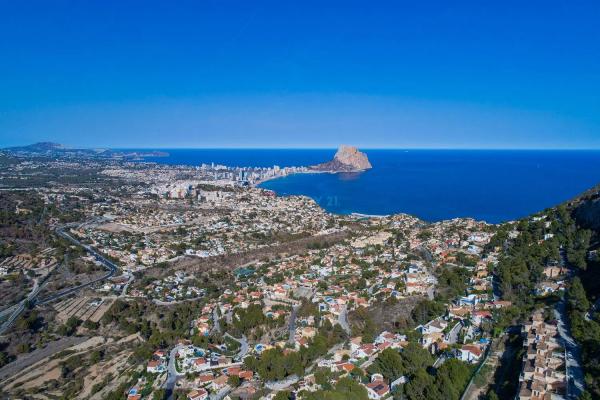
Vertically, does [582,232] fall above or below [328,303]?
above

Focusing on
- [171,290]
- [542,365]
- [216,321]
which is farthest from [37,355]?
[542,365]

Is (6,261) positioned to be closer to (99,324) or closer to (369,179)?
(99,324)

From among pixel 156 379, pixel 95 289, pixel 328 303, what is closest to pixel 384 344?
pixel 328 303

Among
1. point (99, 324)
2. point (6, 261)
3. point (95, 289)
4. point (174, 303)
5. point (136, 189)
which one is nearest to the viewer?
point (99, 324)

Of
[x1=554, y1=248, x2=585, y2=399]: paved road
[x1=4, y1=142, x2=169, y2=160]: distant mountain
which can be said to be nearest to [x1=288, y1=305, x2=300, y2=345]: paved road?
[x1=554, y1=248, x2=585, y2=399]: paved road

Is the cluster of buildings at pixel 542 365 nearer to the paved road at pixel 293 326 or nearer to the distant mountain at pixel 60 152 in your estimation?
the paved road at pixel 293 326

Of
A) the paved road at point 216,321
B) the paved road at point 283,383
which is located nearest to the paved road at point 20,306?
the paved road at point 216,321

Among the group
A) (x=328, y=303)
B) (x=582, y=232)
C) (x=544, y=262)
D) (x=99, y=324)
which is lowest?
(x=99, y=324)

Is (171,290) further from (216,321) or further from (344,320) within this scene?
(344,320)

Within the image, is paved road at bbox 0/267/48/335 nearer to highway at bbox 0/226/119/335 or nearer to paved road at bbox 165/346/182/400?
highway at bbox 0/226/119/335

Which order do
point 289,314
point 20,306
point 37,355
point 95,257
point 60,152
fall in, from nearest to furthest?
point 37,355
point 289,314
point 20,306
point 95,257
point 60,152
